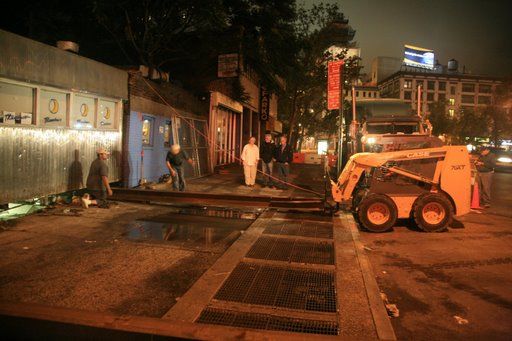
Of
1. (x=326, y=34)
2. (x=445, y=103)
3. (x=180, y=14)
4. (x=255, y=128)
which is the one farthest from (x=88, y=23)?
(x=445, y=103)

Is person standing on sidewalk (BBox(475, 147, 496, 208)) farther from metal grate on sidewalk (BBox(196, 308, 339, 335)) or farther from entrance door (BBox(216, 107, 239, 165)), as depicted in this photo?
entrance door (BBox(216, 107, 239, 165))

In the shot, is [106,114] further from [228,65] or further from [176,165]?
[228,65]

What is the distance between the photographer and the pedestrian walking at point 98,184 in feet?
30.8

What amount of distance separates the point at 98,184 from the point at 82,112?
1.92 metres

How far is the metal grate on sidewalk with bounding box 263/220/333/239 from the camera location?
7988 mm

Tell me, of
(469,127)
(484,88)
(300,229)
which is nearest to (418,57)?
(484,88)

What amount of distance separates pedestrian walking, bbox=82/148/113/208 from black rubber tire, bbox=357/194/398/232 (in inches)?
231

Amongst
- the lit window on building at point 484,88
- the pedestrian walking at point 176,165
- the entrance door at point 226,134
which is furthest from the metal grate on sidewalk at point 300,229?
the lit window on building at point 484,88

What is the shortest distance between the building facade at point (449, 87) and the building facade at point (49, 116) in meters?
96.2

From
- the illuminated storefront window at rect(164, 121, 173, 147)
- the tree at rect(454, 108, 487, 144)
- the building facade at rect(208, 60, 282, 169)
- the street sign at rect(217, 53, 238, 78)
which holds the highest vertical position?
the tree at rect(454, 108, 487, 144)

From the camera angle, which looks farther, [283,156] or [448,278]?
[283,156]

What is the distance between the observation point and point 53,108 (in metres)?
8.95

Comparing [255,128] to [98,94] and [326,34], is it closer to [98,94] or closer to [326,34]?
[326,34]

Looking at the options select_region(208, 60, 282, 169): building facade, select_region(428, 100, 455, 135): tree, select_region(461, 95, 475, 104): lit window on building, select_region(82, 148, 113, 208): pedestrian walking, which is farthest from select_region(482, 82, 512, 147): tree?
select_region(461, 95, 475, 104): lit window on building
